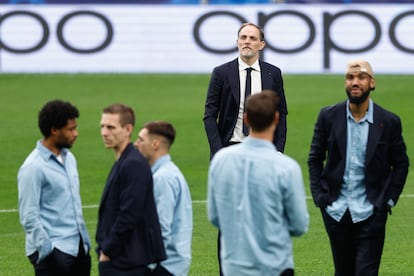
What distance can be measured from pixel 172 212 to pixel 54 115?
3.46 ft

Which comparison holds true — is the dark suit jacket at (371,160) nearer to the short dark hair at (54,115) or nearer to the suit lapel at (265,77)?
the suit lapel at (265,77)

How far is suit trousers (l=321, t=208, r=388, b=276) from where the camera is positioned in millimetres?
9344

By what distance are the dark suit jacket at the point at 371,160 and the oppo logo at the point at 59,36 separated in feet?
63.4

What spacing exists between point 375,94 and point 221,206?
17.9 metres

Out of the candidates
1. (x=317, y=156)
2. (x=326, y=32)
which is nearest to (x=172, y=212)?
(x=317, y=156)

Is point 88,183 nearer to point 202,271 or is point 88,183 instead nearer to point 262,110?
point 202,271

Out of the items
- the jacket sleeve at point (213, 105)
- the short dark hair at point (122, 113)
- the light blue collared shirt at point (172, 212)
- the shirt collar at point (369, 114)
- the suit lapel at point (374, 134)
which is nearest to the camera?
the short dark hair at point (122, 113)

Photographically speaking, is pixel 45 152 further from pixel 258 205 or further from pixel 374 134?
pixel 374 134

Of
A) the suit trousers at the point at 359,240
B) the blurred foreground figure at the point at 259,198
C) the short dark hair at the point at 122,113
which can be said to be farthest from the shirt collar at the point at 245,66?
the blurred foreground figure at the point at 259,198

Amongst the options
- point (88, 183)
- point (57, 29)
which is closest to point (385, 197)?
point (88, 183)

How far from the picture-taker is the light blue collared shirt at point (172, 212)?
8414 millimetres

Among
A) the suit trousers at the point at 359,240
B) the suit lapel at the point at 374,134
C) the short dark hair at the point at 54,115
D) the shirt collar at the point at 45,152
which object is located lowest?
the suit trousers at the point at 359,240

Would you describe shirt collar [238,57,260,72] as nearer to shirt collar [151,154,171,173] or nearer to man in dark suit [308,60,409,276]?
man in dark suit [308,60,409,276]

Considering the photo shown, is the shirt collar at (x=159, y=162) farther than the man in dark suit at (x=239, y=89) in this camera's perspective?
No
